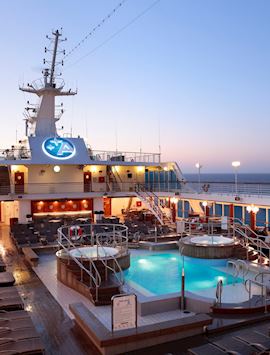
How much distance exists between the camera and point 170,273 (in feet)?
36.6

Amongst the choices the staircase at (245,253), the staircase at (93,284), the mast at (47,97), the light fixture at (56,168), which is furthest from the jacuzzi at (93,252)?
the mast at (47,97)

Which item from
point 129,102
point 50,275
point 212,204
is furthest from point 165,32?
point 129,102

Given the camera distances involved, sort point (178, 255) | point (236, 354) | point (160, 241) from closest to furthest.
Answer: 1. point (236, 354)
2. point (178, 255)
3. point (160, 241)

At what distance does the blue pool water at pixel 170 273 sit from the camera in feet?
32.8

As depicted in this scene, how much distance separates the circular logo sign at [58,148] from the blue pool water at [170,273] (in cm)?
1081

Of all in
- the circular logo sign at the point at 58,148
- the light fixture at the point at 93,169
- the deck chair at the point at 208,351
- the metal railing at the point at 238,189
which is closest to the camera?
the deck chair at the point at 208,351

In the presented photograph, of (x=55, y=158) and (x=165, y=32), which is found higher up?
(x=165, y=32)

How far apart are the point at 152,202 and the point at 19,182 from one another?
26.2ft

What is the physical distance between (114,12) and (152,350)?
31.6 ft

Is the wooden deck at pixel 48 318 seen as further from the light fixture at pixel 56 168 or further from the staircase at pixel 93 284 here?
the light fixture at pixel 56 168

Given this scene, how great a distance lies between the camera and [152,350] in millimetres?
5590

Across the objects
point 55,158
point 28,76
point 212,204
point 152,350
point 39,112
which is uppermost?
point 28,76

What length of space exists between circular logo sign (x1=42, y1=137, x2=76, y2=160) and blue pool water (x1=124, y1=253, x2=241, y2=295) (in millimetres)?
10808

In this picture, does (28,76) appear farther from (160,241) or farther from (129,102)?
(129,102)
